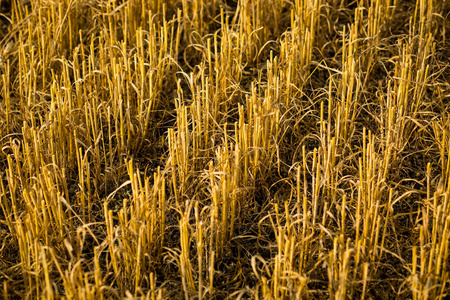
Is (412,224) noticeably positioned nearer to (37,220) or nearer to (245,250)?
(245,250)

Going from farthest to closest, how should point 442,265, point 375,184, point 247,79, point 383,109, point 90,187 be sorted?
1. point 247,79
2. point 383,109
3. point 90,187
4. point 375,184
5. point 442,265

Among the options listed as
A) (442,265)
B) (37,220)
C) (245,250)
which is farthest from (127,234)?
(442,265)

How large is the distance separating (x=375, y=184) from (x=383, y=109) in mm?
495

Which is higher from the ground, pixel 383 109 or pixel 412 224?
→ pixel 383 109

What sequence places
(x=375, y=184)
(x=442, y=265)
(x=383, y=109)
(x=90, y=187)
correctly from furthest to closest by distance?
(x=383, y=109), (x=90, y=187), (x=375, y=184), (x=442, y=265)

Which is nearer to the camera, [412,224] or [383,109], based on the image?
[412,224]

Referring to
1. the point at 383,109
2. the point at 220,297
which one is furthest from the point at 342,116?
the point at 220,297

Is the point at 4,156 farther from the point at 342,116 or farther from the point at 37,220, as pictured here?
→ the point at 342,116

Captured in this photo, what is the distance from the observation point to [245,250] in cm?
195

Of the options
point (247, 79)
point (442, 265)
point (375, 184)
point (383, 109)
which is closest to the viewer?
point (442, 265)

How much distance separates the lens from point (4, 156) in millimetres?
2252

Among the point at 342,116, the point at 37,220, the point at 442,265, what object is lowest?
the point at 442,265

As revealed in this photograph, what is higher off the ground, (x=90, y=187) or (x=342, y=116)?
(x=342, y=116)

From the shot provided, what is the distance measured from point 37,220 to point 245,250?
2.01 ft
